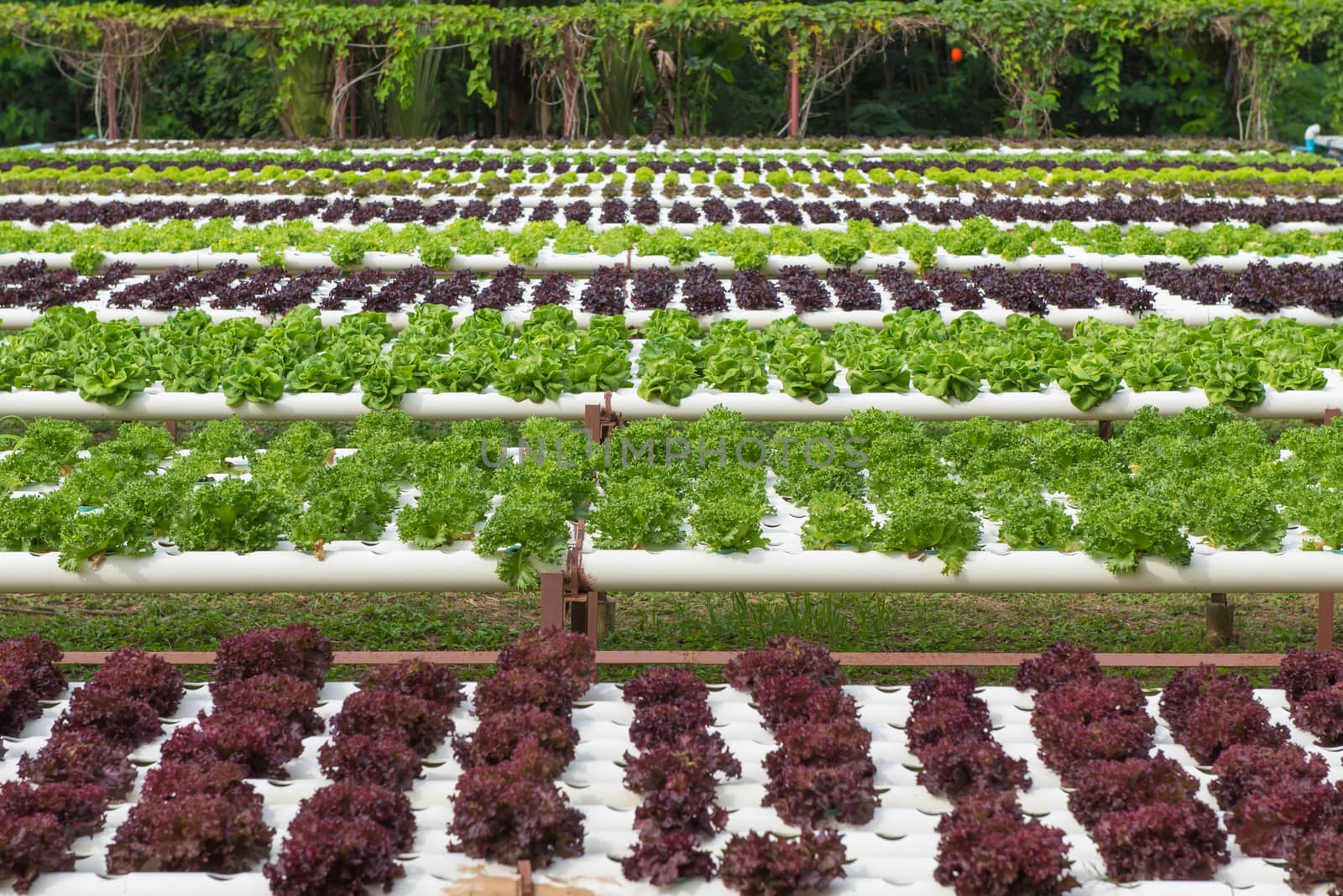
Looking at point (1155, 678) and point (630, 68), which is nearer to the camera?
point (1155, 678)

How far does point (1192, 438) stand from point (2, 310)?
31.5ft

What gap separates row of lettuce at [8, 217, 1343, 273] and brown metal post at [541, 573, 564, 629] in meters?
7.74

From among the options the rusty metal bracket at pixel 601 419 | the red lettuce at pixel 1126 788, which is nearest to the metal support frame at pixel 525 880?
the red lettuce at pixel 1126 788

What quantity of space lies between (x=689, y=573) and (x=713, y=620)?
2.37 m

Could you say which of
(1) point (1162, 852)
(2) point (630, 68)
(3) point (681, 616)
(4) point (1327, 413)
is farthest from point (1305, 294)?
(2) point (630, 68)

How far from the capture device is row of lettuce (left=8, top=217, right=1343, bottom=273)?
528 inches

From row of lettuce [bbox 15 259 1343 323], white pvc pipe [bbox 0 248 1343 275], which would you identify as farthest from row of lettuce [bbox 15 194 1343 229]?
row of lettuce [bbox 15 259 1343 323]

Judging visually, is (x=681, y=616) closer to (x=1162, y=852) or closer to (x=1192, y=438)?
(x=1192, y=438)

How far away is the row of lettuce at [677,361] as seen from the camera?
29.0 feet

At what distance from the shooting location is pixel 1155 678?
24.0 feet

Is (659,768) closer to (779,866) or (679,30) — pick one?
(779,866)

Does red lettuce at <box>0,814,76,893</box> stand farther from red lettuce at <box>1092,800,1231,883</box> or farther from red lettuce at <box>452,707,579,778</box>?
red lettuce at <box>1092,800,1231,883</box>

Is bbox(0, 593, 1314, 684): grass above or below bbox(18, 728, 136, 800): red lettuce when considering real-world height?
below

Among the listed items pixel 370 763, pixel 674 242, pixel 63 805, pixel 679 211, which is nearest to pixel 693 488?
pixel 370 763
